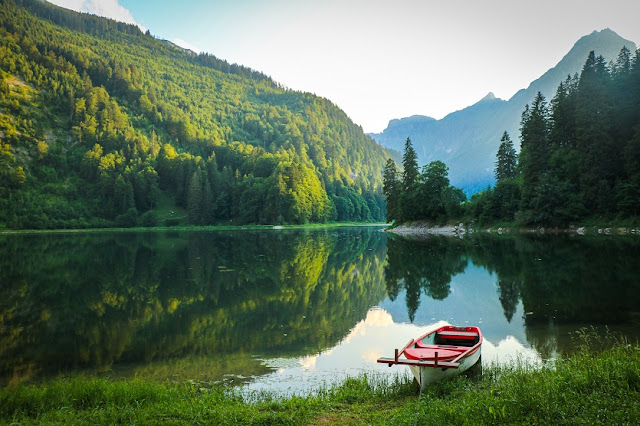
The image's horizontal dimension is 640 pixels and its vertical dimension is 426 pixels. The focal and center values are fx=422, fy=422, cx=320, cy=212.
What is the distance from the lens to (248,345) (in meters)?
16.7

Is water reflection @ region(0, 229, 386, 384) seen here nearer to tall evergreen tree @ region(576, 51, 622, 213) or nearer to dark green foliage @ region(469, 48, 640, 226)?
dark green foliage @ region(469, 48, 640, 226)

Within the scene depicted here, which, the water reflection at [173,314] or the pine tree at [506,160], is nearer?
the water reflection at [173,314]

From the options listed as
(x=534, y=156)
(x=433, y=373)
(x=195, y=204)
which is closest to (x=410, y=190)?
(x=534, y=156)

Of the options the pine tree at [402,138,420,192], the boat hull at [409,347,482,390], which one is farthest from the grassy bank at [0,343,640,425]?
the pine tree at [402,138,420,192]

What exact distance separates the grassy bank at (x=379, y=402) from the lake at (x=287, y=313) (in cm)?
211

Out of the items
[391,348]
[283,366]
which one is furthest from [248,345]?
[391,348]

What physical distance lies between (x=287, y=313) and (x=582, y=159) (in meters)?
68.0

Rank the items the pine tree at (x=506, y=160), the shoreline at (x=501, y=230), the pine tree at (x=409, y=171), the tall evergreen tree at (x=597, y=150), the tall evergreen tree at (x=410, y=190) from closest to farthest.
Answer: the shoreline at (x=501, y=230) → the tall evergreen tree at (x=597, y=150) → the tall evergreen tree at (x=410, y=190) → the pine tree at (x=409, y=171) → the pine tree at (x=506, y=160)

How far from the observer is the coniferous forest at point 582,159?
6625 centimetres

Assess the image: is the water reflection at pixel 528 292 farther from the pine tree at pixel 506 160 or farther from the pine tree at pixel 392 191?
the pine tree at pixel 392 191

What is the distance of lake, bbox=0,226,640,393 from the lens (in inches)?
576

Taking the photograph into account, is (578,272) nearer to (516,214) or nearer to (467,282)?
(467,282)

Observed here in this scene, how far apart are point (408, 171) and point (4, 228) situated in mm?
119137

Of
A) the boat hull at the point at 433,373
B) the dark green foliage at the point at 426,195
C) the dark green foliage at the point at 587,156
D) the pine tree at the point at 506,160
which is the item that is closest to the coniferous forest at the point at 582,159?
the dark green foliage at the point at 587,156
